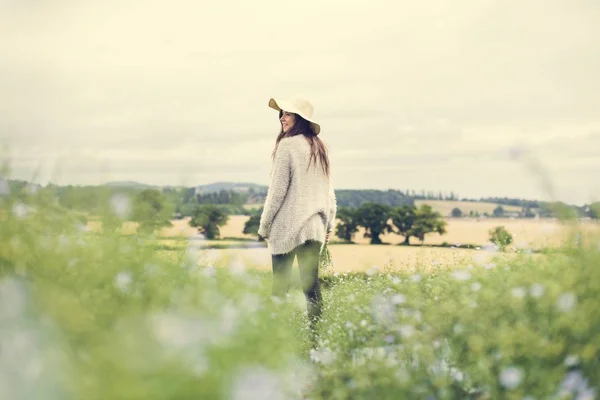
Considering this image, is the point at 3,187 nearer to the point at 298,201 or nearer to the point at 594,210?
the point at 298,201

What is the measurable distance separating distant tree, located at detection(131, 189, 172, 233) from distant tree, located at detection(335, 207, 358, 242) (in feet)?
42.7

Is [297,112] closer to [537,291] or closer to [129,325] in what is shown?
[537,291]

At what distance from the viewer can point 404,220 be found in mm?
19234


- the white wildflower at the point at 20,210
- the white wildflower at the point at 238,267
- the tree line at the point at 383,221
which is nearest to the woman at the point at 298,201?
the white wildflower at the point at 238,267

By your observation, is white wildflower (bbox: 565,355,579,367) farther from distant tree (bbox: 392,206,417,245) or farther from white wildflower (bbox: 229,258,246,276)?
distant tree (bbox: 392,206,417,245)

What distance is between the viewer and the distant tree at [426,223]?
19636mm

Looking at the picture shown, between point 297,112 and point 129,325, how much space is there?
3266mm

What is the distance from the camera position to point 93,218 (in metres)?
5.08

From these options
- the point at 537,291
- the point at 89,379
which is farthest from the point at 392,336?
the point at 89,379

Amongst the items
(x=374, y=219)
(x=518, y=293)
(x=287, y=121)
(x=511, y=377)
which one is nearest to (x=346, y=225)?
(x=374, y=219)

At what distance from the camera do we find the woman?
614 centimetres

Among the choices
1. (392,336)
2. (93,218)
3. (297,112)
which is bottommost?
(392,336)

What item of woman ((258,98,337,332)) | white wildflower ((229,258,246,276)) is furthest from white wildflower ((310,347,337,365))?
woman ((258,98,337,332))

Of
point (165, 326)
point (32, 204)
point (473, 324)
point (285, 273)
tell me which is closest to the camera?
point (165, 326)
